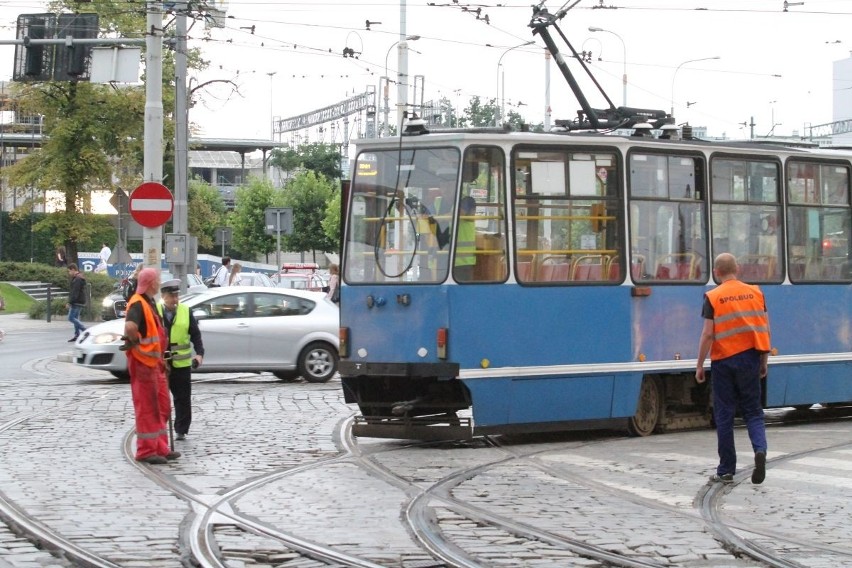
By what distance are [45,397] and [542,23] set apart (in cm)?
787

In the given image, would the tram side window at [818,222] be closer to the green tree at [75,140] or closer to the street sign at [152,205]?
the street sign at [152,205]

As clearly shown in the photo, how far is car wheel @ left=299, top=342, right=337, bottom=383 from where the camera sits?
21.3 metres

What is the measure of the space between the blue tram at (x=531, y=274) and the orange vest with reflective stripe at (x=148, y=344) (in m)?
2.00

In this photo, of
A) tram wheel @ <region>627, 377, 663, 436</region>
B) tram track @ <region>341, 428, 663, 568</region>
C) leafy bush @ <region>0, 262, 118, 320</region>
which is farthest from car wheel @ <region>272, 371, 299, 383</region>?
leafy bush @ <region>0, 262, 118, 320</region>

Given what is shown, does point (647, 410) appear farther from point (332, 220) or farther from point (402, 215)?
point (332, 220)

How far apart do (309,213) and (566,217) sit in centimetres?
7344

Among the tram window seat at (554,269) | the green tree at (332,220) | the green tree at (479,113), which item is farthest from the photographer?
the green tree at (332,220)

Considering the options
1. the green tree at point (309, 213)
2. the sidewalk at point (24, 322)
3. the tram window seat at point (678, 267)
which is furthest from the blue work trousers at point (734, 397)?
the green tree at point (309, 213)

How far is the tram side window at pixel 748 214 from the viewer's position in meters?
15.2

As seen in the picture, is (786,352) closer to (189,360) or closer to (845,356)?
(845,356)

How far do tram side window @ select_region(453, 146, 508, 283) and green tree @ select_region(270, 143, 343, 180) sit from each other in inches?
3296

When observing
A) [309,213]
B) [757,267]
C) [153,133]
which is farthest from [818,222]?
[309,213]

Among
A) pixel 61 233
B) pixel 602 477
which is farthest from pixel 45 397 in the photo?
pixel 61 233

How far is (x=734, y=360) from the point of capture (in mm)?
10633
